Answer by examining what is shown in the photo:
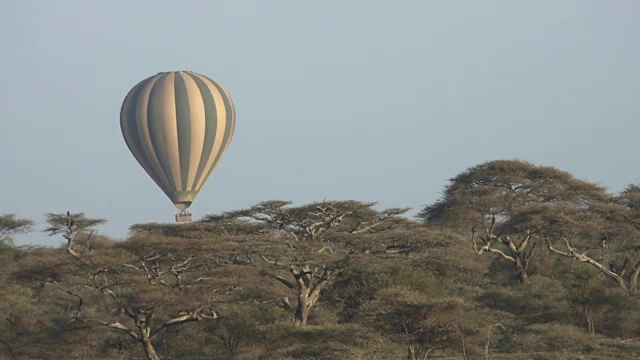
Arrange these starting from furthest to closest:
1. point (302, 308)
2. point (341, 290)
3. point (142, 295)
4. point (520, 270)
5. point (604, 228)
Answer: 1. point (520, 270)
2. point (604, 228)
3. point (341, 290)
4. point (302, 308)
5. point (142, 295)

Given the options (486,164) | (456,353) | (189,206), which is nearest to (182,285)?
(456,353)

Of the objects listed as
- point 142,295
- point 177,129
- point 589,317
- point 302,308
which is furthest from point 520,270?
point 177,129

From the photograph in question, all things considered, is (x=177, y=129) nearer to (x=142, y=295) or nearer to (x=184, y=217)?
(x=184, y=217)

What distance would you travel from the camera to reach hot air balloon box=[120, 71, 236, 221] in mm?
53094

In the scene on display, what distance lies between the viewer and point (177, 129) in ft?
174

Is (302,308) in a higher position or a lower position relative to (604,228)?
lower

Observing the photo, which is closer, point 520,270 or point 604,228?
point 604,228

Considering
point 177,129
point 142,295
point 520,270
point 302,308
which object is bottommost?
point 302,308

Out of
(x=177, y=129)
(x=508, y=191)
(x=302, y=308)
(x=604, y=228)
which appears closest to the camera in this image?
(x=302, y=308)

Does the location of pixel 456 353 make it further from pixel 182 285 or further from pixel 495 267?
pixel 495 267

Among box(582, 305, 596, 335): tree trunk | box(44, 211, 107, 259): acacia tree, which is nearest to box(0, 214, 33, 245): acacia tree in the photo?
box(44, 211, 107, 259): acacia tree

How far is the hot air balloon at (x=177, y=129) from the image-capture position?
174 ft

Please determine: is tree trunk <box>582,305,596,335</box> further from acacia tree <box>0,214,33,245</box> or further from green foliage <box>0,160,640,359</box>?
acacia tree <box>0,214,33,245</box>

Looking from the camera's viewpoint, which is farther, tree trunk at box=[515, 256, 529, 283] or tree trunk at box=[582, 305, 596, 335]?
tree trunk at box=[515, 256, 529, 283]
